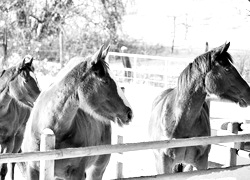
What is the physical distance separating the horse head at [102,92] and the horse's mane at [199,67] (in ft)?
3.66

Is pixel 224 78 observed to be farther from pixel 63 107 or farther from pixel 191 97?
pixel 63 107

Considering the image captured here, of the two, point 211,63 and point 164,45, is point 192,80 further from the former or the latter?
point 164,45

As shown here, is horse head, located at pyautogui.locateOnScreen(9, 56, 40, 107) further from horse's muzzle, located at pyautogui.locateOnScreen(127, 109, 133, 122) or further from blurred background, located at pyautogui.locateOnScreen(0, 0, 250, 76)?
blurred background, located at pyautogui.locateOnScreen(0, 0, 250, 76)

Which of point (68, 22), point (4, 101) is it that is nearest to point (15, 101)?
point (4, 101)

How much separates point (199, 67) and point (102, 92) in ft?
4.22

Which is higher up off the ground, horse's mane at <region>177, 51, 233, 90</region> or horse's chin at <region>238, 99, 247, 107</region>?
horse's mane at <region>177, 51, 233, 90</region>

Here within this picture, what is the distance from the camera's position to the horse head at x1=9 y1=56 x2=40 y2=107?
225 inches

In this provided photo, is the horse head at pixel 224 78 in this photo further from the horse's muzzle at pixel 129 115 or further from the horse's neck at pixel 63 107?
the horse's neck at pixel 63 107

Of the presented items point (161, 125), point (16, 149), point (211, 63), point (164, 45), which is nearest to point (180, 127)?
point (161, 125)

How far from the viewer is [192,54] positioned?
21.9 metres

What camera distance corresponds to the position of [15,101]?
6363mm

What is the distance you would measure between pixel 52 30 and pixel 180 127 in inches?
695

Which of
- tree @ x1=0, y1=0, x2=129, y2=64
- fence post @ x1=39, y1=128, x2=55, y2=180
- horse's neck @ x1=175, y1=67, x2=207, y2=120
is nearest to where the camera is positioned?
fence post @ x1=39, y1=128, x2=55, y2=180

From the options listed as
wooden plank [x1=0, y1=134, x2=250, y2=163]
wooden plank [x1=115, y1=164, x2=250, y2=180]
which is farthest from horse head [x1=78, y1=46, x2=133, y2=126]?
wooden plank [x1=115, y1=164, x2=250, y2=180]
